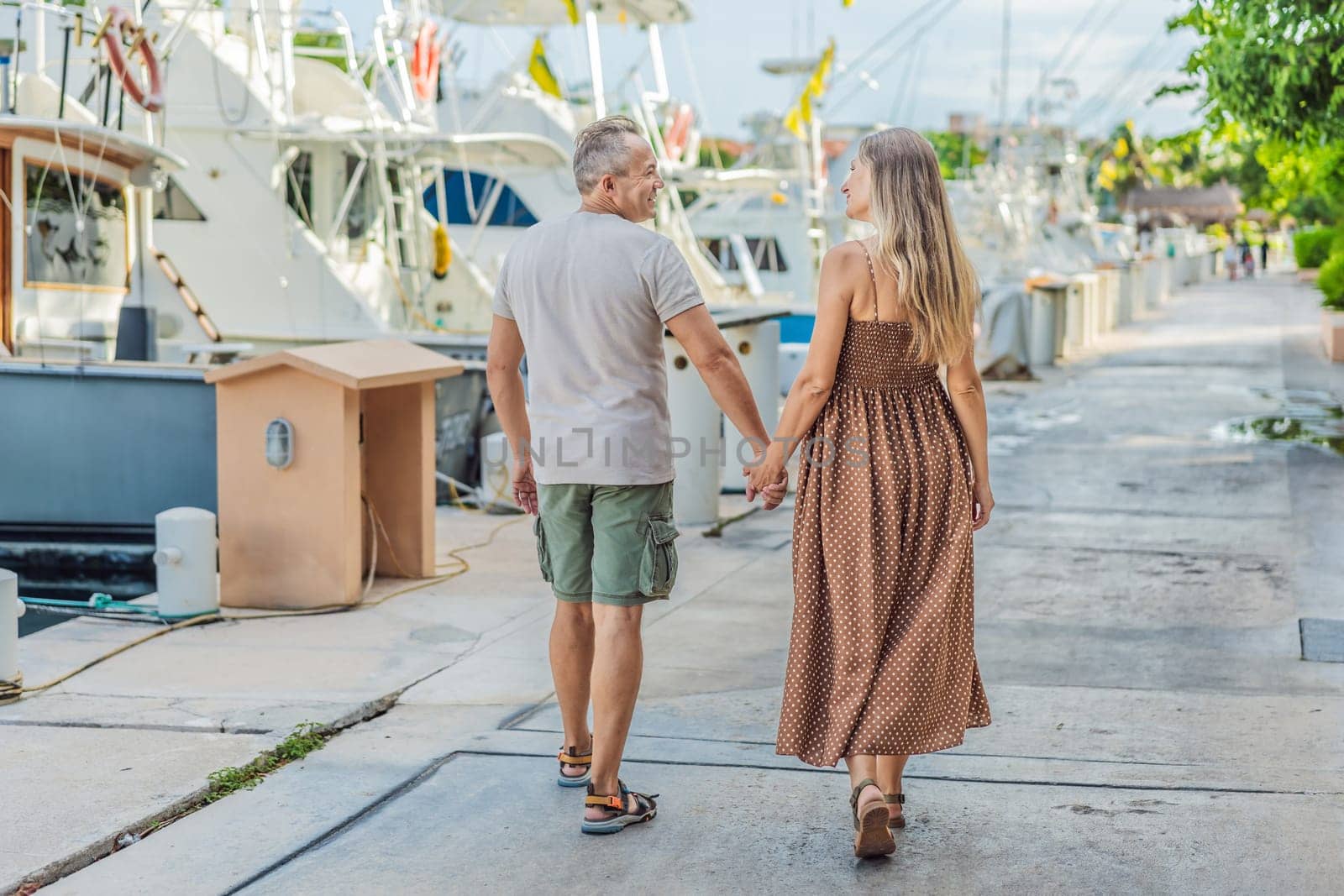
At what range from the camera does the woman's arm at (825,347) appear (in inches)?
164

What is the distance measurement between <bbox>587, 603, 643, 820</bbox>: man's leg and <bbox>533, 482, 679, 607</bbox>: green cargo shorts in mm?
51

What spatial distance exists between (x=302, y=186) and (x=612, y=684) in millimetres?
13108

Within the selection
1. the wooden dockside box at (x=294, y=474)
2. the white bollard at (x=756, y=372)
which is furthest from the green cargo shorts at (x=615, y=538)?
the white bollard at (x=756, y=372)

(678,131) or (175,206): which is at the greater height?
(678,131)

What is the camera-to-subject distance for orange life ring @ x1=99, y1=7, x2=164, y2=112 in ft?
36.5

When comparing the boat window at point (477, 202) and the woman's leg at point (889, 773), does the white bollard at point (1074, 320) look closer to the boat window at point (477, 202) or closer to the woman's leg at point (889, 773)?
the boat window at point (477, 202)

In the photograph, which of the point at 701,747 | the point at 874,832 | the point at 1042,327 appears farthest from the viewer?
the point at 1042,327

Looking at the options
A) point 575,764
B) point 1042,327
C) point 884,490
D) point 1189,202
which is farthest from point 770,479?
point 1189,202

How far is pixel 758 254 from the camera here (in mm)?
29141

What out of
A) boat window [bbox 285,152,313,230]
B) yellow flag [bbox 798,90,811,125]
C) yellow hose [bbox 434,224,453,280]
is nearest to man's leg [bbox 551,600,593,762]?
boat window [bbox 285,152,313,230]

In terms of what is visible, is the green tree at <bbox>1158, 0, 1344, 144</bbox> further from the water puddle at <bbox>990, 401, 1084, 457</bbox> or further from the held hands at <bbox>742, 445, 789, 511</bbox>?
A: the held hands at <bbox>742, 445, 789, 511</bbox>

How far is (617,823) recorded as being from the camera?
436 cm

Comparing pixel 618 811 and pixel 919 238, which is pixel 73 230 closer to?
pixel 618 811

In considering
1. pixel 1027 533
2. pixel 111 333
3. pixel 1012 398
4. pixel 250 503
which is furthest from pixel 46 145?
pixel 1012 398
